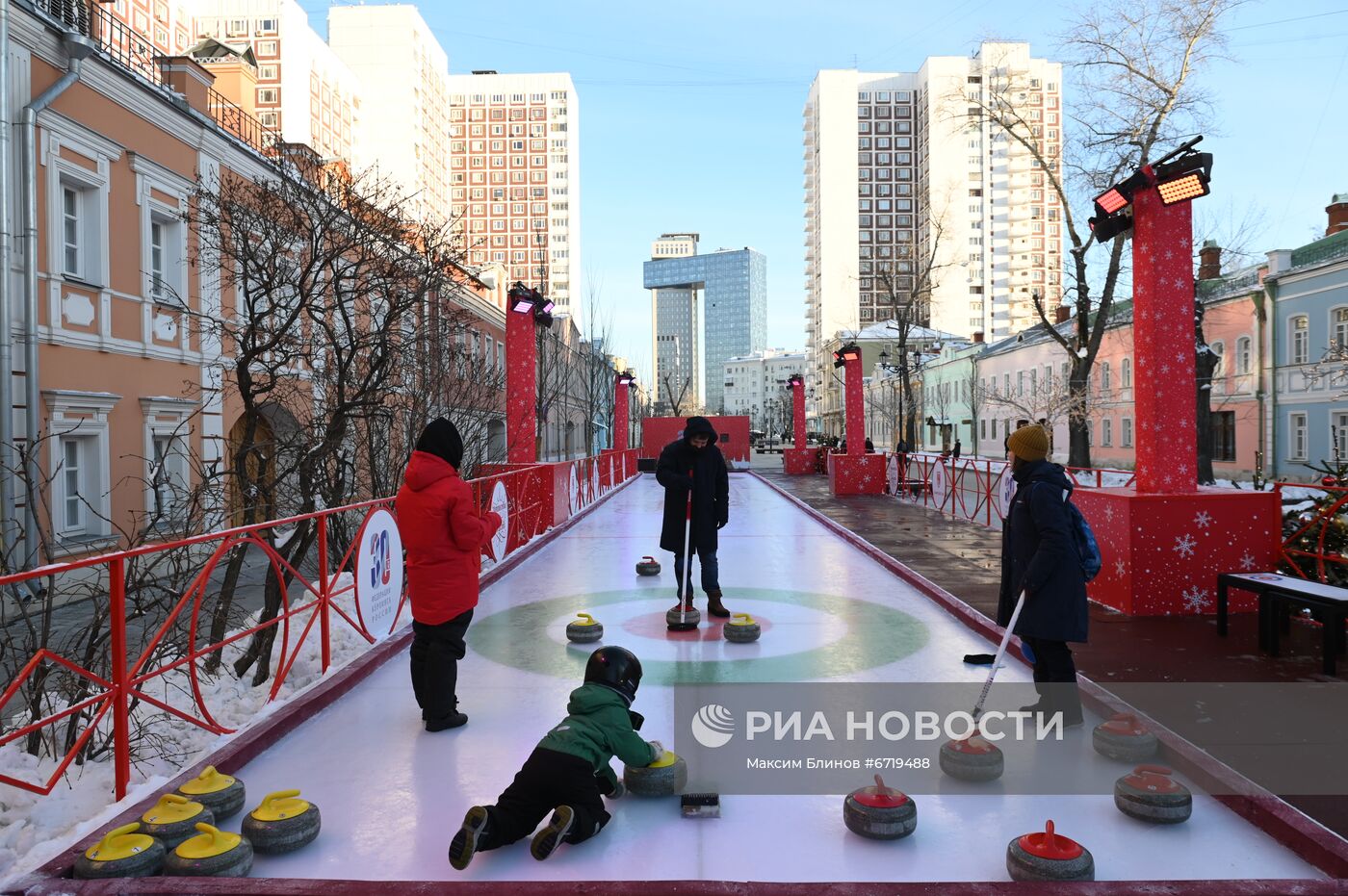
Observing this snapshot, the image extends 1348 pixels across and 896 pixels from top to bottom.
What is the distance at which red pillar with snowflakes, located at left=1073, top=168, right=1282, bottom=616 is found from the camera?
723cm

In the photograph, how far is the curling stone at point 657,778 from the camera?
370cm

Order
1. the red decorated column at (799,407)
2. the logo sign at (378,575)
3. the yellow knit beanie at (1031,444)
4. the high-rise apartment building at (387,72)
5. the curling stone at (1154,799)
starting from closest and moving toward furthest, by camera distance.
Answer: the curling stone at (1154,799) < the yellow knit beanie at (1031,444) < the logo sign at (378,575) < the red decorated column at (799,407) < the high-rise apartment building at (387,72)

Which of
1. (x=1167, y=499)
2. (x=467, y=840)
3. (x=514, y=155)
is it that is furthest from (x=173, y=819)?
(x=514, y=155)

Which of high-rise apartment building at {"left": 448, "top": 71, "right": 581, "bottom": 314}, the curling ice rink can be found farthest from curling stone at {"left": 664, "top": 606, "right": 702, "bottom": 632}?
high-rise apartment building at {"left": 448, "top": 71, "right": 581, "bottom": 314}

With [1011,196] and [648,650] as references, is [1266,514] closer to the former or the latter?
[648,650]

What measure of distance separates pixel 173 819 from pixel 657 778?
6.21 feet

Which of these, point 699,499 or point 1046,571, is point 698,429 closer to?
point 699,499

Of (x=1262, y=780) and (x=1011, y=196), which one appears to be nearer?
(x=1262, y=780)

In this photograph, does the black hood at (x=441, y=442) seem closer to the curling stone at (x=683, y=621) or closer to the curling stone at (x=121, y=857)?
the curling stone at (x=121, y=857)

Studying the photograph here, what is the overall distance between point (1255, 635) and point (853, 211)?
11515 centimetres

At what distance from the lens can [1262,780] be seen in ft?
12.1

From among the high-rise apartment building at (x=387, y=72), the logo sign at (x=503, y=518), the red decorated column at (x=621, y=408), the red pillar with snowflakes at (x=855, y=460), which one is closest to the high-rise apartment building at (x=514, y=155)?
the high-rise apartment building at (x=387, y=72)

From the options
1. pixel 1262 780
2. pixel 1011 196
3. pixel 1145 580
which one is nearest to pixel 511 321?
pixel 1145 580

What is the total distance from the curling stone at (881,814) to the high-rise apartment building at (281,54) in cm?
7830
